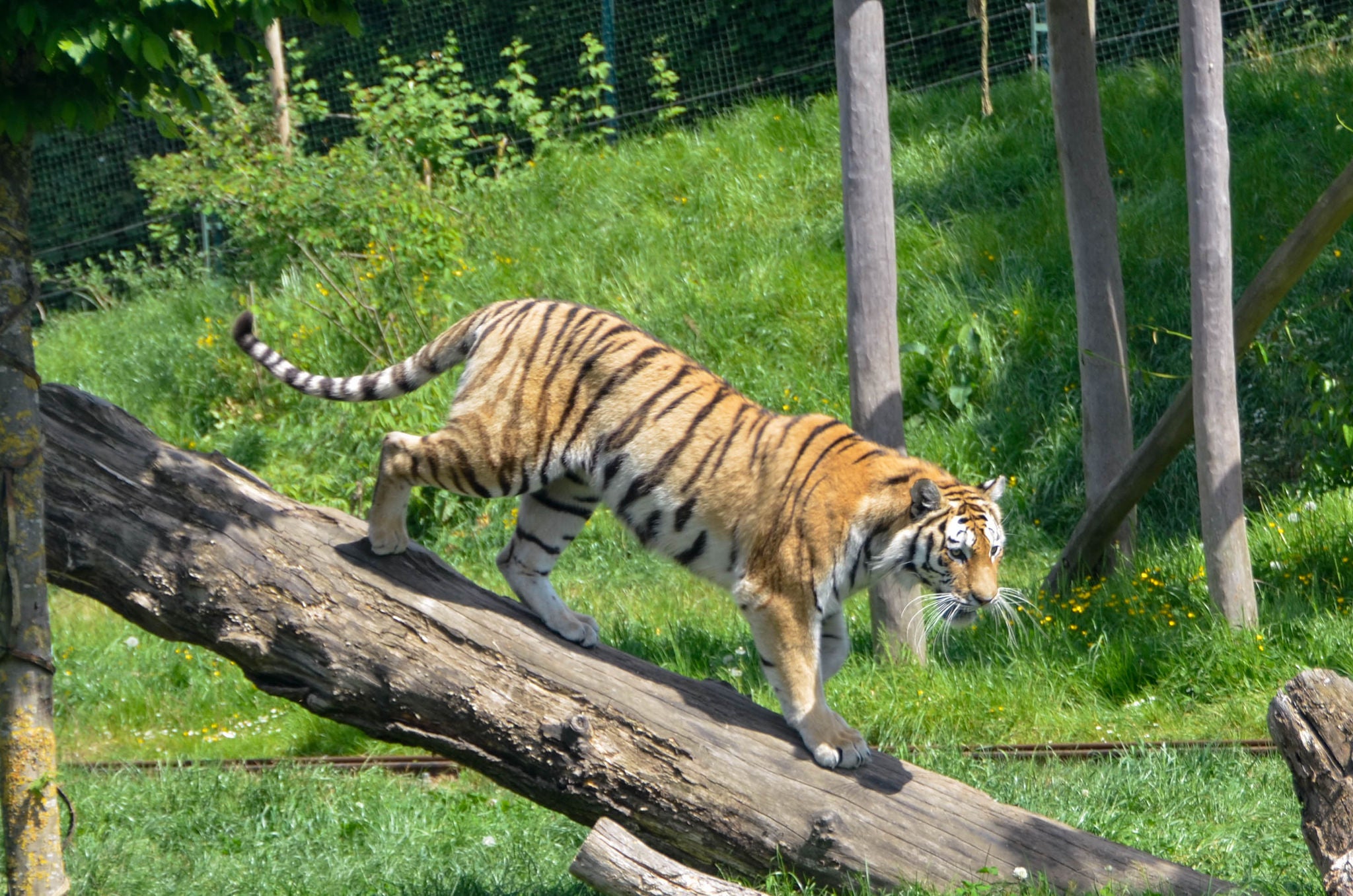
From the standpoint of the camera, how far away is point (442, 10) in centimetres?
1425

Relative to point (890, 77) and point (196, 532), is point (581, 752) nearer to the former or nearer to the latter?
point (196, 532)

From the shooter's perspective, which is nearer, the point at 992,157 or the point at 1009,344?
the point at 1009,344

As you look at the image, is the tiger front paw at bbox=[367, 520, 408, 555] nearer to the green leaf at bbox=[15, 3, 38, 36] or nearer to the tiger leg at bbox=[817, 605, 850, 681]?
the tiger leg at bbox=[817, 605, 850, 681]

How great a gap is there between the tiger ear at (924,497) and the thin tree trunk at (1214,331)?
7.17ft

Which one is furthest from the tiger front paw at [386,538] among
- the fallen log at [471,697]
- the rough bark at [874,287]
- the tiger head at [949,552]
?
the rough bark at [874,287]

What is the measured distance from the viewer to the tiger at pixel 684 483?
4062 millimetres

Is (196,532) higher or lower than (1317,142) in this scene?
lower

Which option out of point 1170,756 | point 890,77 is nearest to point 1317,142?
point 890,77

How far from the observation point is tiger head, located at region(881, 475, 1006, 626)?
4.05 meters

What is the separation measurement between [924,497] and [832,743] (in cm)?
81

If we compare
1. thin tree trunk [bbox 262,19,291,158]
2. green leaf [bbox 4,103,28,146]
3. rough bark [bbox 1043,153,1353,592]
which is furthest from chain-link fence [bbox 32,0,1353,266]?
green leaf [bbox 4,103,28,146]

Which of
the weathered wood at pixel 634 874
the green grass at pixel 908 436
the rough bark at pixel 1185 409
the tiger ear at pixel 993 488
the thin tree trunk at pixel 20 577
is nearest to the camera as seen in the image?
the thin tree trunk at pixel 20 577

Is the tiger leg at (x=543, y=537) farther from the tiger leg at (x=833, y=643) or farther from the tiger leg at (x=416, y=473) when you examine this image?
the tiger leg at (x=833, y=643)

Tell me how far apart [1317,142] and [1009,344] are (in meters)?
2.77
